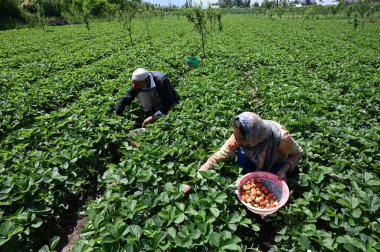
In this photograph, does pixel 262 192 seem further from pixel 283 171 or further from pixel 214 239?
pixel 214 239

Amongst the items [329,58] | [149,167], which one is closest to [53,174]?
[149,167]

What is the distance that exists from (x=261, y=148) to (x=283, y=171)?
1.13ft

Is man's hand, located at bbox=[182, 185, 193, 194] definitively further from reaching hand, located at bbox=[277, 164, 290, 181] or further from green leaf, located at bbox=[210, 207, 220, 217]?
reaching hand, located at bbox=[277, 164, 290, 181]

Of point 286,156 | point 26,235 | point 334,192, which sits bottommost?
point 26,235

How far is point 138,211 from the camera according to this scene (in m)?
2.59

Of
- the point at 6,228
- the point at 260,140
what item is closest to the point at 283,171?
the point at 260,140

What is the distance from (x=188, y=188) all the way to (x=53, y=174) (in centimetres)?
160

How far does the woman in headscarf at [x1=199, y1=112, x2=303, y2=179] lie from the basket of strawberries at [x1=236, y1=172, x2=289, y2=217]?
0.42ft

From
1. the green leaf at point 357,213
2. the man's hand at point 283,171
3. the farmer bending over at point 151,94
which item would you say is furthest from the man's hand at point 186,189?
the farmer bending over at point 151,94

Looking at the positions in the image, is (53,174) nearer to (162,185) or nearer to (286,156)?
(162,185)

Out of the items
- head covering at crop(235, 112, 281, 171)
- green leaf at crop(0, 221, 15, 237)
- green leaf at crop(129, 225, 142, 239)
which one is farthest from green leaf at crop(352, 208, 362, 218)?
green leaf at crop(0, 221, 15, 237)

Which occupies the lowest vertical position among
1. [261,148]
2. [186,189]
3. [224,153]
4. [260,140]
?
[186,189]

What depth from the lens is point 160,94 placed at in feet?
17.5

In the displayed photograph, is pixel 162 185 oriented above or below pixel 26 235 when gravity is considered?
above
